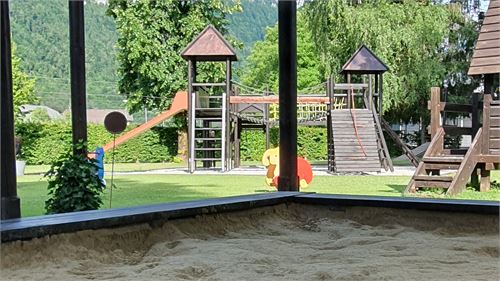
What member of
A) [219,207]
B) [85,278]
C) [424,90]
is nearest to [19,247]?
[85,278]

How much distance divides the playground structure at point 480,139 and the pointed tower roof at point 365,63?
5588 mm

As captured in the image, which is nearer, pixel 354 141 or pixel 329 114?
pixel 354 141

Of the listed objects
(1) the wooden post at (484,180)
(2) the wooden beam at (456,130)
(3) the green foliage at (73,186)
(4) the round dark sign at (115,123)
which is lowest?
(1) the wooden post at (484,180)

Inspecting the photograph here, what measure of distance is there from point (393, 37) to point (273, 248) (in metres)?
13.9

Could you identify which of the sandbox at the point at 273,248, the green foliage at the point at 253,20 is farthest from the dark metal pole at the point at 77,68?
the green foliage at the point at 253,20

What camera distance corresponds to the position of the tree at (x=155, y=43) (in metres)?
18.5

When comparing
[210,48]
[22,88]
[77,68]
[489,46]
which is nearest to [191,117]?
[210,48]

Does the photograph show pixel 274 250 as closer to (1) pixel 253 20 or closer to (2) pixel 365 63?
(2) pixel 365 63

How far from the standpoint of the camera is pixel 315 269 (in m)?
1.81

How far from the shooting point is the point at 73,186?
345cm

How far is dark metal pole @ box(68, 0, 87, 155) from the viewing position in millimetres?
3613

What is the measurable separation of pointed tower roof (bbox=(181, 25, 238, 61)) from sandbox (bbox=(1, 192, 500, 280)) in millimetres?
9748

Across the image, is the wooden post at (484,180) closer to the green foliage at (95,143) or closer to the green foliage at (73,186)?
the green foliage at (73,186)

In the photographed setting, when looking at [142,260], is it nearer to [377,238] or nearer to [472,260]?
[377,238]
